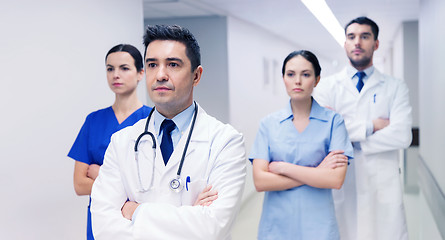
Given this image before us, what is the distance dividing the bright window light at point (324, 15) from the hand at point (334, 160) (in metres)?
2.19

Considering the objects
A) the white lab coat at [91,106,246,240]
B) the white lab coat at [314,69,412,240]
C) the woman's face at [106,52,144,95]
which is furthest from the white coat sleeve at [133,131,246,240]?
the white lab coat at [314,69,412,240]

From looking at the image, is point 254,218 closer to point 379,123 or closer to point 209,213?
point 379,123

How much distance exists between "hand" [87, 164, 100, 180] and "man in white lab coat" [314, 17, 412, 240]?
1.28 meters

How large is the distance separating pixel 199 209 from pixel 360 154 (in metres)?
1.53

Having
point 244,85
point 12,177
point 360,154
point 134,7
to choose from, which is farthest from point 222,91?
point 12,177

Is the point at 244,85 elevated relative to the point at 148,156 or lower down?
elevated

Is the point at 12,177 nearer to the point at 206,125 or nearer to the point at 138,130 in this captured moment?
the point at 138,130

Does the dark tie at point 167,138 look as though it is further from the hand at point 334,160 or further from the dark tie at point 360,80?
the dark tie at point 360,80

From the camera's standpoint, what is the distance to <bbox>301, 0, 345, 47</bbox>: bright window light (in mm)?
4191

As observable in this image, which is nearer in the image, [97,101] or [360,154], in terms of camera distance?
[360,154]

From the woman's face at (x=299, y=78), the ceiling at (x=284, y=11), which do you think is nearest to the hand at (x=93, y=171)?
the woman's face at (x=299, y=78)

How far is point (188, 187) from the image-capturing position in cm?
138

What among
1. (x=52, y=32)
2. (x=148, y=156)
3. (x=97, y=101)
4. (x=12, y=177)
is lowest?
(x=12, y=177)

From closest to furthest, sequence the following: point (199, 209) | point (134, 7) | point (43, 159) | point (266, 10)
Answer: point (199, 209) → point (43, 159) → point (134, 7) → point (266, 10)
